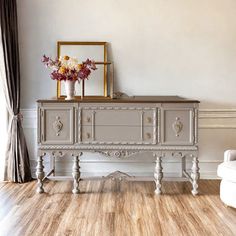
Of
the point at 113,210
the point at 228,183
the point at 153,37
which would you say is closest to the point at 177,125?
the point at 228,183

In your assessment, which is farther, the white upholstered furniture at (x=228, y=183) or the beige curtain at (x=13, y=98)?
the beige curtain at (x=13, y=98)

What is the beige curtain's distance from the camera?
4383 mm

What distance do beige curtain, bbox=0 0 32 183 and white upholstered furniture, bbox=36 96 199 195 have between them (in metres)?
0.53

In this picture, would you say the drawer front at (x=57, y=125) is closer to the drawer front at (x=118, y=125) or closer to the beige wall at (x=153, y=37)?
the drawer front at (x=118, y=125)

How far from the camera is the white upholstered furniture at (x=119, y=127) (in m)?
3.99

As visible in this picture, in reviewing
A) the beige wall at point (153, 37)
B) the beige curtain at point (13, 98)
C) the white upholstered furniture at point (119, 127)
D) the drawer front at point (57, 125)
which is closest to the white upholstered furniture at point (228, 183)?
the white upholstered furniture at point (119, 127)

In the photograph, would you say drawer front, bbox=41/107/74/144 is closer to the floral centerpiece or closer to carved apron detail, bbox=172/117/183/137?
the floral centerpiece

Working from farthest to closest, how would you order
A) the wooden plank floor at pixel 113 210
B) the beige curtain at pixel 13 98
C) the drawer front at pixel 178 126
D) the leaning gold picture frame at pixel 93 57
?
1. the leaning gold picture frame at pixel 93 57
2. the beige curtain at pixel 13 98
3. the drawer front at pixel 178 126
4. the wooden plank floor at pixel 113 210

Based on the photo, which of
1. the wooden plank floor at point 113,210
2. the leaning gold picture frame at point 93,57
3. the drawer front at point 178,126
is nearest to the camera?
the wooden plank floor at point 113,210

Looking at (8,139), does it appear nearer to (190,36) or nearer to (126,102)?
(126,102)

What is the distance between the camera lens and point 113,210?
355 centimetres

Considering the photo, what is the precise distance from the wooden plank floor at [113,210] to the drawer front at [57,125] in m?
0.57

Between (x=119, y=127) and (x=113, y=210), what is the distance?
2.83ft

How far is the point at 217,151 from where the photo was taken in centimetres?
470
